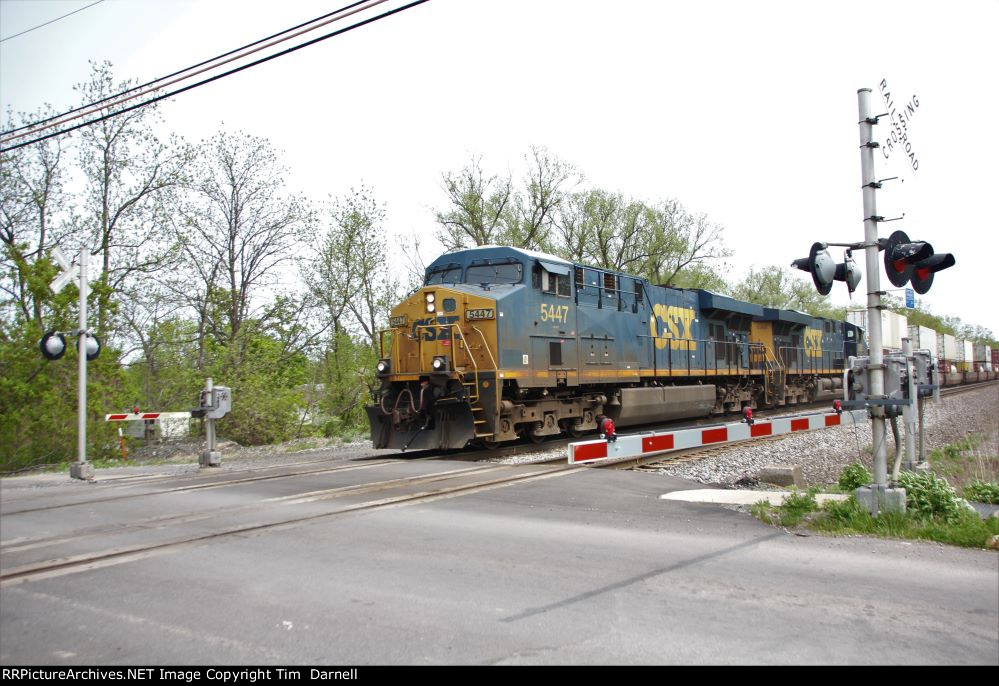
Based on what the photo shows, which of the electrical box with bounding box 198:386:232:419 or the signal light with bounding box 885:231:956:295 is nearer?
the signal light with bounding box 885:231:956:295

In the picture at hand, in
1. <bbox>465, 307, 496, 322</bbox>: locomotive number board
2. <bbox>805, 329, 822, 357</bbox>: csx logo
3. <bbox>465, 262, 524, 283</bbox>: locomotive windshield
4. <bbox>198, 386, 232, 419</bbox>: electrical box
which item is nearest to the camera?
<bbox>465, 307, 496, 322</bbox>: locomotive number board

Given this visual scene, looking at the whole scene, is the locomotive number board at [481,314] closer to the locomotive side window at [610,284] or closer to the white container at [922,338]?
the locomotive side window at [610,284]

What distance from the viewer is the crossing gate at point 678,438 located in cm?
832

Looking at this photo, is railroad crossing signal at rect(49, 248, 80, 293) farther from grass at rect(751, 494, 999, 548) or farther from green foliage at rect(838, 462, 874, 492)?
green foliage at rect(838, 462, 874, 492)

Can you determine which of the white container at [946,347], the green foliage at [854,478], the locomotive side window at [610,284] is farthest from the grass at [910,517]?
the white container at [946,347]

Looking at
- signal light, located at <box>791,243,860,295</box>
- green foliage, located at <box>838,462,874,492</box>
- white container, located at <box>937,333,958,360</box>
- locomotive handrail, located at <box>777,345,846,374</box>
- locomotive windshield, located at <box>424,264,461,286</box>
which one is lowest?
green foliage, located at <box>838,462,874,492</box>

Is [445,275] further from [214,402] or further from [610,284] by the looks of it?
[214,402]

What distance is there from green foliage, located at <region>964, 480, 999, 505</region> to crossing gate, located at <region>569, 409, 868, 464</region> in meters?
2.27

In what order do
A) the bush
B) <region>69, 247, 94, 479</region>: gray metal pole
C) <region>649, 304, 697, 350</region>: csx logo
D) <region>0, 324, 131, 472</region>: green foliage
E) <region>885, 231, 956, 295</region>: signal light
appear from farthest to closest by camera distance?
1. <region>0, 324, 131, 472</region>: green foliage
2. <region>649, 304, 697, 350</region>: csx logo
3. <region>69, 247, 94, 479</region>: gray metal pole
4. <region>885, 231, 956, 295</region>: signal light
5. the bush

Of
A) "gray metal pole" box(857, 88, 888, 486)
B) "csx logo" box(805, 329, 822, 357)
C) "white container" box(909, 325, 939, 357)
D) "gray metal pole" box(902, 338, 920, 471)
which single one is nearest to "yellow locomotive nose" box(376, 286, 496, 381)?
"gray metal pole" box(902, 338, 920, 471)

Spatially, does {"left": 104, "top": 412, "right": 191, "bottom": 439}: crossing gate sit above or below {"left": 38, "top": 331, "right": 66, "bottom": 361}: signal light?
below

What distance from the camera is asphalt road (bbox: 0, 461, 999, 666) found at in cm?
377

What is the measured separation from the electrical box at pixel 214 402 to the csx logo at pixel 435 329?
3536 millimetres

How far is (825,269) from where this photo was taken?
6.88 meters
